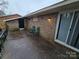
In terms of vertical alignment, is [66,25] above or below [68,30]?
above

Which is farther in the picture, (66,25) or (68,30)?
(66,25)

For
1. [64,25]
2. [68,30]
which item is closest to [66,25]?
[64,25]

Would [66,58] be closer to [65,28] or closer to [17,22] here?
[65,28]

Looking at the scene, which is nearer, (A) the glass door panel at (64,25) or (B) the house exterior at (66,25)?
(B) the house exterior at (66,25)

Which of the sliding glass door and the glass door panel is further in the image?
the glass door panel

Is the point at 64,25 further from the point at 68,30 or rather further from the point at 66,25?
the point at 68,30

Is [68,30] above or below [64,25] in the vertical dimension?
below

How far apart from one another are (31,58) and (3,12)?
2403 cm

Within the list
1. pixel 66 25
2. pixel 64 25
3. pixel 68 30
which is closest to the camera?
pixel 68 30

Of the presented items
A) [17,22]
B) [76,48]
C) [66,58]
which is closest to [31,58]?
[66,58]

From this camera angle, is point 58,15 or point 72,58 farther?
point 58,15

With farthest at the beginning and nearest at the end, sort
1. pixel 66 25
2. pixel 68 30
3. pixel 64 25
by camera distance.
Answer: pixel 64 25, pixel 66 25, pixel 68 30

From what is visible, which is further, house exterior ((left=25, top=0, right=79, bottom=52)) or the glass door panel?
the glass door panel

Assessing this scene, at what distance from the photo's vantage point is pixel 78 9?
520 cm
